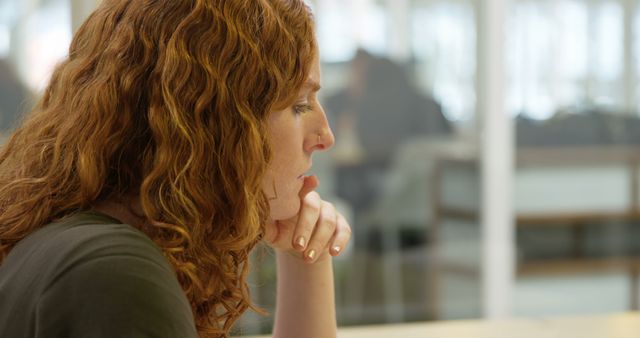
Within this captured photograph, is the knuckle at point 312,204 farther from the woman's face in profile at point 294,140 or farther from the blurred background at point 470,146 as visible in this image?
the blurred background at point 470,146

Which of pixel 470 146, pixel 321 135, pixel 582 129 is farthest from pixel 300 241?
pixel 582 129

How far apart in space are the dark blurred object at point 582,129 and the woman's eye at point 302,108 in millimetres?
2944

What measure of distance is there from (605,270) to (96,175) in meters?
3.60

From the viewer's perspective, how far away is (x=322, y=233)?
1557mm

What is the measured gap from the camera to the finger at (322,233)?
1555mm

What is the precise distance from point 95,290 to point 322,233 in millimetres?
706

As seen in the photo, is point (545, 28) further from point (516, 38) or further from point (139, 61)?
point (139, 61)

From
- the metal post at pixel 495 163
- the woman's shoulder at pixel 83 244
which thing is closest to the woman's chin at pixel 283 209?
the woman's shoulder at pixel 83 244

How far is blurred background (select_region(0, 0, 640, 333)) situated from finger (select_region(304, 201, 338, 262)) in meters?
2.12


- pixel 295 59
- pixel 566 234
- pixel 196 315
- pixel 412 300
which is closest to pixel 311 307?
pixel 196 315

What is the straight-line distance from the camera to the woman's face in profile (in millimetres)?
1202

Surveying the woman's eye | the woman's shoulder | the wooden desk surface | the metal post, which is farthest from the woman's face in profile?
the metal post

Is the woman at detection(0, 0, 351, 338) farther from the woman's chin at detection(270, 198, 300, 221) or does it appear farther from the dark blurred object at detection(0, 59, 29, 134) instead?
the dark blurred object at detection(0, 59, 29, 134)

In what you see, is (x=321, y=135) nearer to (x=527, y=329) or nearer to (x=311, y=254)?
(x=311, y=254)
